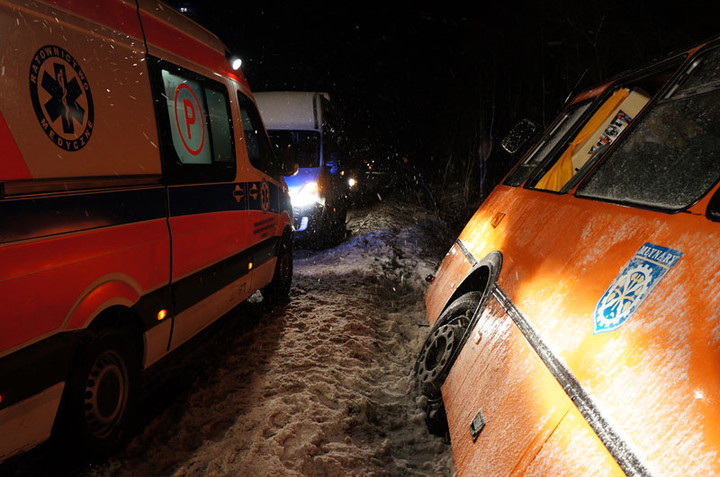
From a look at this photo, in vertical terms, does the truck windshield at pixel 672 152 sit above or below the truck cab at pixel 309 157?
below

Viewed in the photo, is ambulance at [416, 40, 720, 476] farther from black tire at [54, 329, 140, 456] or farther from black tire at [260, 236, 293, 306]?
black tire at [260, 236, 293, 306]

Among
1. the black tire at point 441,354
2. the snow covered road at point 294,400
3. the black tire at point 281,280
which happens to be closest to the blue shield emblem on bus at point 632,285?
the black tire at point 441,354

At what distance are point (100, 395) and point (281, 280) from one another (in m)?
2.74

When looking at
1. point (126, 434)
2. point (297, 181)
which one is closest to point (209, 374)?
point (126, 434)

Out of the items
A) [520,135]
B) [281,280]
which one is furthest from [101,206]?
[520,135]

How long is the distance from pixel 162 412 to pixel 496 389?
225 cm

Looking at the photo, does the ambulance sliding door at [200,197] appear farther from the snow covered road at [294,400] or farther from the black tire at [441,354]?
the black tire at [441,354]

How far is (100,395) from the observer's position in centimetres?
229

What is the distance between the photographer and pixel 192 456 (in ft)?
7.91

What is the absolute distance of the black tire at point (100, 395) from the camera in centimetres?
210

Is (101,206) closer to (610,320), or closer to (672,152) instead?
(610,320)

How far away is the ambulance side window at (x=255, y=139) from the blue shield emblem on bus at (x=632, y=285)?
10.7 feet

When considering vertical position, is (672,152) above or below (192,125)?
below

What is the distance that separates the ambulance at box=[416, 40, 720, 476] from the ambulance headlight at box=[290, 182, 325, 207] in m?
5.26
